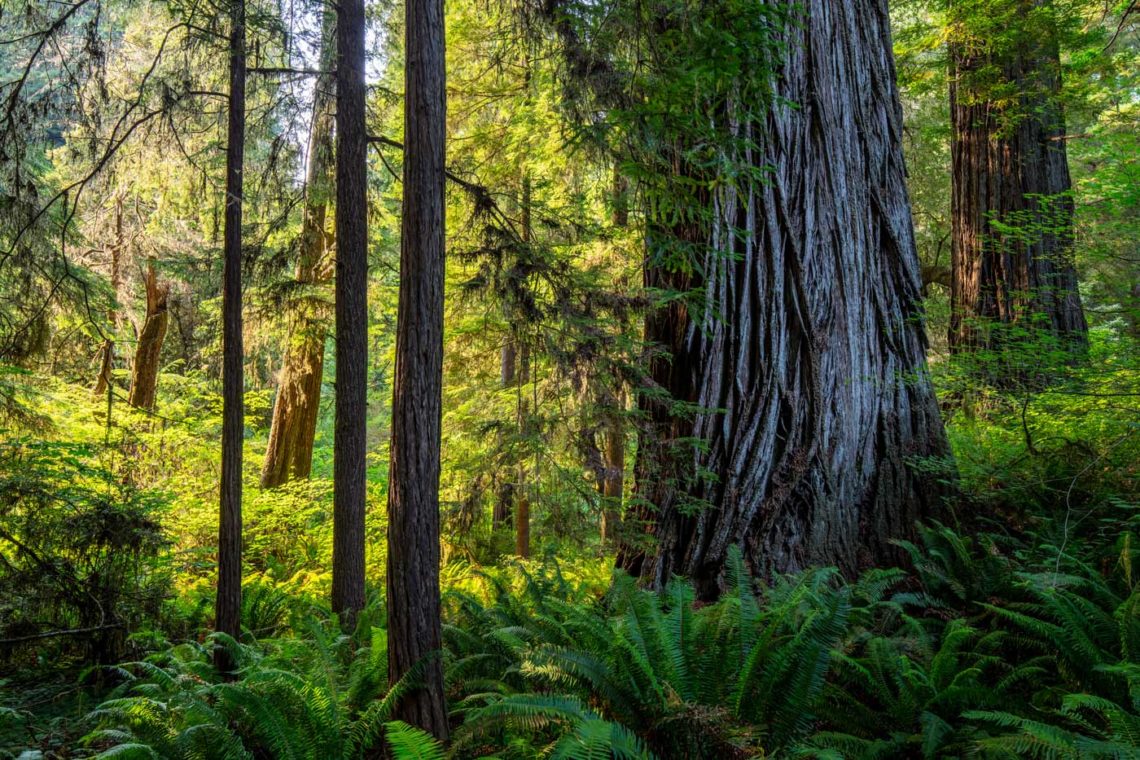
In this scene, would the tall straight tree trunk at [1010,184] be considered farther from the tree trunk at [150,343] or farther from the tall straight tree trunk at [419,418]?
the tree trunk at [150,343]

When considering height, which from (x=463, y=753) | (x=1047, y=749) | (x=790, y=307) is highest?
(x=790, y=307)

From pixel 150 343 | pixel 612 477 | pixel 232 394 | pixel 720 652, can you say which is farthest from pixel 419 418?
pixel 150 343

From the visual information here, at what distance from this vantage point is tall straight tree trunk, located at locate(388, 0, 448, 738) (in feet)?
8.64

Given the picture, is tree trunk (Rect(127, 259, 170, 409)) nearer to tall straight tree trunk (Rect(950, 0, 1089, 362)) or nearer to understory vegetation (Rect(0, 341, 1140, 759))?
understory vegetation (Rect(0, 341, 1140, 759))

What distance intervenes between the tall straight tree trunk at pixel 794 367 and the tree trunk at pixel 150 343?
30.5 feet

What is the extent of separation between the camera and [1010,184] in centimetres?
667

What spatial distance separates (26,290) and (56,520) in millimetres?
1973

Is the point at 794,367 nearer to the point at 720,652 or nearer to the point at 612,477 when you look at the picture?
the point at 612,477

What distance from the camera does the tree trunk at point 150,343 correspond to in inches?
401

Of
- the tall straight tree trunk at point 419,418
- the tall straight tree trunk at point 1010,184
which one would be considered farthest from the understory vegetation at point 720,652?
the tall straight tree trunk at point 1010,184

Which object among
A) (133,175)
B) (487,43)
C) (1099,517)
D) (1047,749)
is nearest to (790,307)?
(1099,517)

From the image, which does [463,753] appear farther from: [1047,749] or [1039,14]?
[1039,14]

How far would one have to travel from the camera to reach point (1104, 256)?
5191 millimetres

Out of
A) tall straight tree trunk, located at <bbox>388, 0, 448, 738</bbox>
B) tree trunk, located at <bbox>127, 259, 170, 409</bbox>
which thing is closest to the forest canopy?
tall straight tree trunk, located at <bbox>388, 0, 448, 738</bbox>
